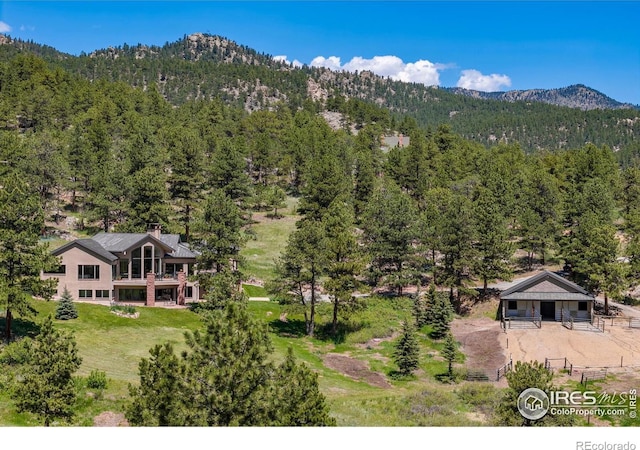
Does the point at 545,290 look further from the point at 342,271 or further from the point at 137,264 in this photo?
the point at 137,264

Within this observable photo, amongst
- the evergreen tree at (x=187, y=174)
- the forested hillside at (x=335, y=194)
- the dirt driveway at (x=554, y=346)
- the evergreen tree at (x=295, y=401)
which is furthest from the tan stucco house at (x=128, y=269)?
the evergreen tree at (x=295, y=401)

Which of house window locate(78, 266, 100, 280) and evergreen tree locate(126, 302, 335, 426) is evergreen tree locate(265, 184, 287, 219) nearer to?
house window locate(78, 266, 100, 280)

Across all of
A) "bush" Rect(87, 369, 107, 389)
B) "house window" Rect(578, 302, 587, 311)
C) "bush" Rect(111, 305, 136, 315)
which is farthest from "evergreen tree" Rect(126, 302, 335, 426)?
"house window" Rect(578, 302, 587, 311)

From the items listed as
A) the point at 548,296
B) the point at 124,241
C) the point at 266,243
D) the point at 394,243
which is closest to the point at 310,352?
the point at 394,243

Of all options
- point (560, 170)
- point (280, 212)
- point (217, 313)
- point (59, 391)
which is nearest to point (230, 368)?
point (217, 313)

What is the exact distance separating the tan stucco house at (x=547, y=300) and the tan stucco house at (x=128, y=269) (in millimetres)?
33519

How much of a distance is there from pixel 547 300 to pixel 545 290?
1375mm

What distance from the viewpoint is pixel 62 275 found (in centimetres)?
5038

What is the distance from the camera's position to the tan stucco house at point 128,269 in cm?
5056

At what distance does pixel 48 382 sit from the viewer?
20328 mm

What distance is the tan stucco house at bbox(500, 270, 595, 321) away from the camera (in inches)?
2048

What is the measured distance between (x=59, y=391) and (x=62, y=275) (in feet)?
110

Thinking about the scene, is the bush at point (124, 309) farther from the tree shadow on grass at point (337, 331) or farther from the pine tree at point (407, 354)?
the pine tree at point (407, 354)

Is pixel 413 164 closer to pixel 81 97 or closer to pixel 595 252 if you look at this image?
pixel 595 252
